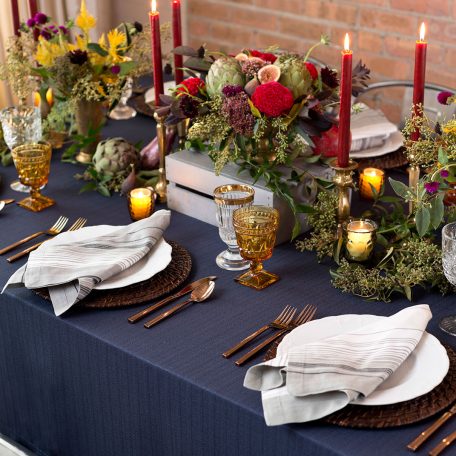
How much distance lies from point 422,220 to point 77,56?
34.6 inches

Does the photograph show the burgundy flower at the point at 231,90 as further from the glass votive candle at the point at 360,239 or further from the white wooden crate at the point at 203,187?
the glass votive candle at the point at 360,239

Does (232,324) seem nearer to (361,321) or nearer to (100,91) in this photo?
(361,321)

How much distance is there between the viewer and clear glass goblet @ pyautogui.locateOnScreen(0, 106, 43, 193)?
6.35ft

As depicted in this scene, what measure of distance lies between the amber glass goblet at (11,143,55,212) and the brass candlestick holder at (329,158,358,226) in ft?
2.02

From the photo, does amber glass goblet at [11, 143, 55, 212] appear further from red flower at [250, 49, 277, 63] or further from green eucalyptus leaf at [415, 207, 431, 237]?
green eucalyptus leaf at [415, 207, 431, 237]

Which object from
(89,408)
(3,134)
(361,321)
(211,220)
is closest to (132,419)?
(89,408)

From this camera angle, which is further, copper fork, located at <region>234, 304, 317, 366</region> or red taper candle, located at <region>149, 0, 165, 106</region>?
red taper candle, located at <region>149, 0, 165, 106</region>

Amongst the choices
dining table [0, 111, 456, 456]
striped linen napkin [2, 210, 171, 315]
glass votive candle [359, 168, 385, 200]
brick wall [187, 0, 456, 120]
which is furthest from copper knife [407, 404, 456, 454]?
brick wall [187, 0, 456, 120]

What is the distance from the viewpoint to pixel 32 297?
1468 millimetres

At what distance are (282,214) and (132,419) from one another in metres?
0.49

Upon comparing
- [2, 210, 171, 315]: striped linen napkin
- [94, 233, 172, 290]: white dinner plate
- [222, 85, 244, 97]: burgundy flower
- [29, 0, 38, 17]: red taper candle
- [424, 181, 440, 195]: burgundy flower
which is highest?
[29, 0, 38, 17]: red taper candle

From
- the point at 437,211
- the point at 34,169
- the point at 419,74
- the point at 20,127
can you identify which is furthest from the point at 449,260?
the point at 20,127

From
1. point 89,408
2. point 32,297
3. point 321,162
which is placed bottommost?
point 89,408

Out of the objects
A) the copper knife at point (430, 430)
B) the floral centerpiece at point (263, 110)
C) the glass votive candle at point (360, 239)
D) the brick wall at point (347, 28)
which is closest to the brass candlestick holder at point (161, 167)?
the floral centerpiece at point (263, 110)
